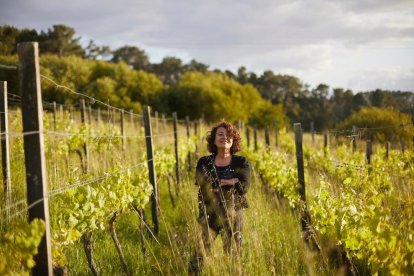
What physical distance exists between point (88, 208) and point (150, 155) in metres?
2.24

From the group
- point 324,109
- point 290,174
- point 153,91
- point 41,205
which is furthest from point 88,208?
point 324,109

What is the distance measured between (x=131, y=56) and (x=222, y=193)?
58975 millimetres

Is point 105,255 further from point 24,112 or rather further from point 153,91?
point 153,91

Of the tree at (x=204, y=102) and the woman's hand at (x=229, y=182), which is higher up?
the tree at (x=204, y=102)

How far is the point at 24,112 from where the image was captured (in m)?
2.35

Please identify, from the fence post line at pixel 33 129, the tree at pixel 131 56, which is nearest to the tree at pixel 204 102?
the tree at pixel 131 56

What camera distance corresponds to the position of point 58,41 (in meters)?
43.7

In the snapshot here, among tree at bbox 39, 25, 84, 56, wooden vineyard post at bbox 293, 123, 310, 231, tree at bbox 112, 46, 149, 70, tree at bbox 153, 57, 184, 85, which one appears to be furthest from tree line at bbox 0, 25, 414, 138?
wooden vineyard post at bbox 293, 123, 310, 231

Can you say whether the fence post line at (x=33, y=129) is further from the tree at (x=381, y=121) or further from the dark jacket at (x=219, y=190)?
the tree at (x=381, y=121)

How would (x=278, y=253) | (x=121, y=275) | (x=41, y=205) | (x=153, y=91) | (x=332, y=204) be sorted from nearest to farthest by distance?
(x=41, y=205) < (x=332, y=204) < (x=121, y=275) < (x=278, y=253) < (x=153, y=91)

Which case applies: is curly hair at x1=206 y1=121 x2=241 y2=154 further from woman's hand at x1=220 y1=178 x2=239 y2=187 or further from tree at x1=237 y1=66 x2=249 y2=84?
tree at x1=237 y1=66 x2=249 y2=84

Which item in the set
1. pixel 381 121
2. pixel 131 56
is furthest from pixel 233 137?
pixel 131 56

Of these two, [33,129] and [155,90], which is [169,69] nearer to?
[155,90]

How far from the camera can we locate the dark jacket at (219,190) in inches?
157
